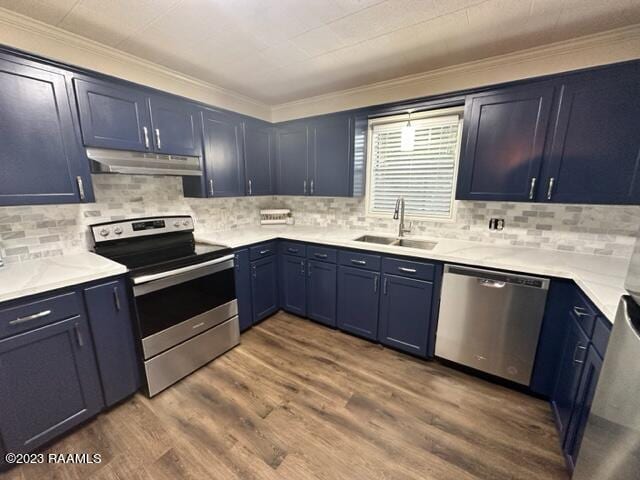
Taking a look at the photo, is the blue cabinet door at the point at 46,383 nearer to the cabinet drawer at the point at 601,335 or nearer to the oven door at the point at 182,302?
the oven door at the point at 182,302

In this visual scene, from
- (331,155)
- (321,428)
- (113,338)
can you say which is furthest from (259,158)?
(321,428)

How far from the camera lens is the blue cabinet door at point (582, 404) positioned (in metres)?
1.20

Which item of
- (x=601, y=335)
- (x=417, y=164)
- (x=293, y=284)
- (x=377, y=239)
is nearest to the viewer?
(x=601, y=335)

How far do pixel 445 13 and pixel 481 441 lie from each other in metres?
2.52

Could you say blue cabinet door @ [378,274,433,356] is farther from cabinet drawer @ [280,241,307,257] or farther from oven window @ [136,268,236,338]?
oven window @ [136,268,236,338]

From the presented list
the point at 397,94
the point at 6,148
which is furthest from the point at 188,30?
the point at 397,94

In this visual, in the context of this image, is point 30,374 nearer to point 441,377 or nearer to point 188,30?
point 188,30

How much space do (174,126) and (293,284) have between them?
6.09 feet

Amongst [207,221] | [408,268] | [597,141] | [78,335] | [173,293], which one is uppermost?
[597,141]

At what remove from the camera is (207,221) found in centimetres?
285

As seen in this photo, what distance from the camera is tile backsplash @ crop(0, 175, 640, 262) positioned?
5.79 feet

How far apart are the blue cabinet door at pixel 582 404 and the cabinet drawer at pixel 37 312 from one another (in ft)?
8.82

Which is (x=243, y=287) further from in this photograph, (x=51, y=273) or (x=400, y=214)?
(x=400, y=214)

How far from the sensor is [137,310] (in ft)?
5.59
